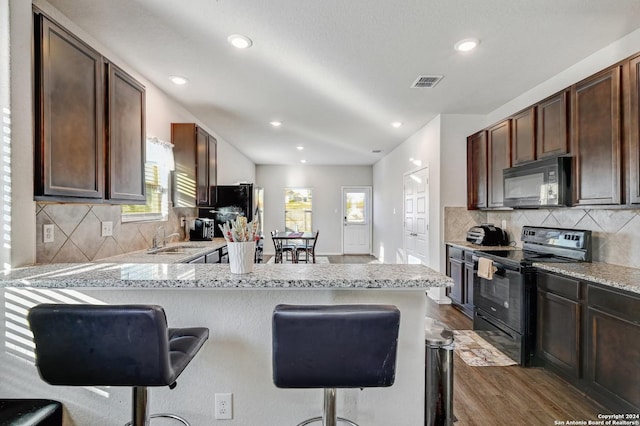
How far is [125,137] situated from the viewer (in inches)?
86.7

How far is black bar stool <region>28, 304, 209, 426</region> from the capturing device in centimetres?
105

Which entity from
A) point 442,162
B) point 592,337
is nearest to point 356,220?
point 442,162

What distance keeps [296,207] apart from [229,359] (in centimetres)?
739

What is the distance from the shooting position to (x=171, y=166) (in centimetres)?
366

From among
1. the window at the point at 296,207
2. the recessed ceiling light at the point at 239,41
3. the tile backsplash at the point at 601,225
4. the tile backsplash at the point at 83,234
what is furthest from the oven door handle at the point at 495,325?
the window at the point at 296,207

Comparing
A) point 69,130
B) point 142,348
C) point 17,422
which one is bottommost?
point 17,422

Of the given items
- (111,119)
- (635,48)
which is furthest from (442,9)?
(111,119)

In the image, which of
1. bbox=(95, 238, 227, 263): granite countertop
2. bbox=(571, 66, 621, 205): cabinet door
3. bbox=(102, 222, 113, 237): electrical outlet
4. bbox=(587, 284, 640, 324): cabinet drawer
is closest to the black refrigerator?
bbox=(95, 238, 227, 263): granite countertop

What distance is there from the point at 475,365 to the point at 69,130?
3409mm

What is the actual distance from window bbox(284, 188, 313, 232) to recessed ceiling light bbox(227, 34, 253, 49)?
6.41 meters

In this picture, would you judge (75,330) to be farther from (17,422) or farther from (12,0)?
(12,0)

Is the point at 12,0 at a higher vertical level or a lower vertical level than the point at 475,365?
higher

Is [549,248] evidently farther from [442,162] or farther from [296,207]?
[296,207]

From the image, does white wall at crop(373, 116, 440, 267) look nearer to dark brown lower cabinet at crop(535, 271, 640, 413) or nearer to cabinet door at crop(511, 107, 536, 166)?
cabinet door at crop(511, 107, 536, 166)
